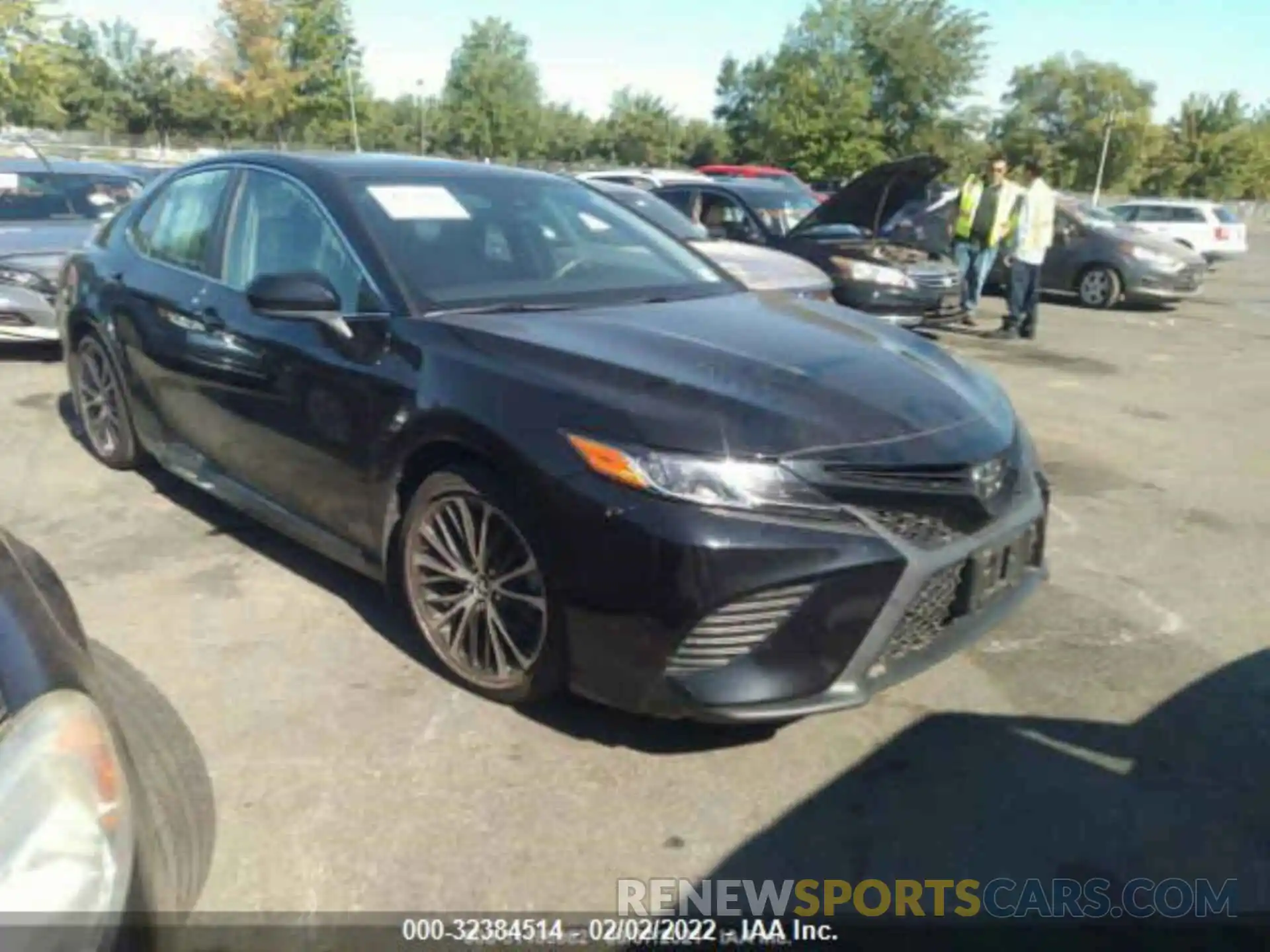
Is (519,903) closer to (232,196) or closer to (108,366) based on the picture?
(232,196)

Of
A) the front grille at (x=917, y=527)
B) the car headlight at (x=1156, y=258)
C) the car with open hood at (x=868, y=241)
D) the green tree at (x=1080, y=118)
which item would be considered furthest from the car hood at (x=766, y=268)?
the green tree at (x=1080, y=118)

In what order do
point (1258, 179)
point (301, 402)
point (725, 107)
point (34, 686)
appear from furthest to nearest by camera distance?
point (725, 107) → point (1258, 179) → point (301, 402) → point (34, 686)

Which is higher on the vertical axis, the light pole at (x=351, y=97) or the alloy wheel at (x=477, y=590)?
the light pole at (x=351, y=97)

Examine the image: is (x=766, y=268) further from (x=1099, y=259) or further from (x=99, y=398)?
(x=1099, y=259)

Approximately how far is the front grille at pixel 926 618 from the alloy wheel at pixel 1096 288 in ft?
42.2

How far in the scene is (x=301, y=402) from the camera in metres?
3.50

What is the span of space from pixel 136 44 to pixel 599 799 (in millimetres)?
69180

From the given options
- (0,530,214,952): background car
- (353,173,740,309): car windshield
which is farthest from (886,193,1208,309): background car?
(0,530,214,952): background car

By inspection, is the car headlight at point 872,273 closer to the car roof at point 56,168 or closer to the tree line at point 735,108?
the car roof at point 56,168

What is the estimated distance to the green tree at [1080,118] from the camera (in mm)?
53312

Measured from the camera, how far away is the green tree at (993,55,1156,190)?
53312mm

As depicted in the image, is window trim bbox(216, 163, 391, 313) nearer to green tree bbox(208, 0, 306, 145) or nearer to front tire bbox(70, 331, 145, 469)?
front tire bbox(70, 331, 145, 469)

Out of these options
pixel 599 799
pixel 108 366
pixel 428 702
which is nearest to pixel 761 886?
pixel 599 799

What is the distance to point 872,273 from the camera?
30.9ft
